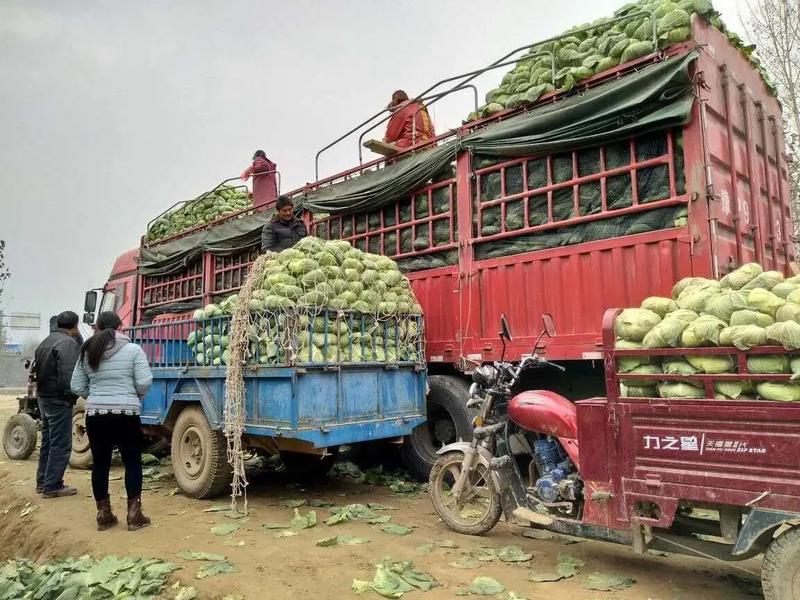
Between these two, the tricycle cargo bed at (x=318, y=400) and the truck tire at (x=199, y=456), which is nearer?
the tricycle cargo bed at (x=318, y=400)

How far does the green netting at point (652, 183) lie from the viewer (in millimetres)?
4820

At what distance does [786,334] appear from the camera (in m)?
2.72

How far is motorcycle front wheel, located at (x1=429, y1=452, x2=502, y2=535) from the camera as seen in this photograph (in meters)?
4.17

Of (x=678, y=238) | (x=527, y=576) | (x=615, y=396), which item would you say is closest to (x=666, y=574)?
(x=527, y=576)

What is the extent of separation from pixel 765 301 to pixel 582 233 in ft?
7.75

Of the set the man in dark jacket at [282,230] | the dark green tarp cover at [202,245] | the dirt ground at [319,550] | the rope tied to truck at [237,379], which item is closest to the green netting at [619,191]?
the dirt ground at [319,550]

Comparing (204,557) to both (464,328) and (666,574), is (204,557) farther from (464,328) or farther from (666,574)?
(464,328)

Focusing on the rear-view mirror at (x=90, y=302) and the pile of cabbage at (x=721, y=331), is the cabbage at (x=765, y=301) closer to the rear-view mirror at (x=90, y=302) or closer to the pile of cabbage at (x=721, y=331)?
the pile of cabbage at (x=721, y=331)

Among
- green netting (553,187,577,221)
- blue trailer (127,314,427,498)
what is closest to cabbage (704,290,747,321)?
green netting (553,187,577,221)

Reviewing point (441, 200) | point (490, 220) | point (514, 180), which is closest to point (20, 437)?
point (441, 200)

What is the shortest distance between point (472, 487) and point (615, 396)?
150cm

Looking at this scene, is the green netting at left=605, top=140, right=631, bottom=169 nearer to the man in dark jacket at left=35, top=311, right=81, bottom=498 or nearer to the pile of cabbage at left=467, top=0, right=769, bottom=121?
the pile of cabbage at left=467, top=0, right=769, bottom=121

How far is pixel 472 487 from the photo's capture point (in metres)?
4.33

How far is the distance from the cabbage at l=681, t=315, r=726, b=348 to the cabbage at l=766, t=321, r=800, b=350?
0.25 m
